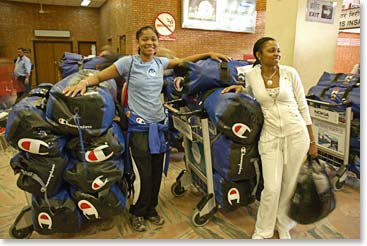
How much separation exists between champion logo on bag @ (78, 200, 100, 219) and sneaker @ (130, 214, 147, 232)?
38 cm

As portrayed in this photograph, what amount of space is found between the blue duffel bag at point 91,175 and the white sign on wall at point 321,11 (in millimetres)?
3371

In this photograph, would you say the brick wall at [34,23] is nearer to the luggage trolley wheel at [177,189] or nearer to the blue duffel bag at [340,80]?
the luggage trolley wheel at [177,189]

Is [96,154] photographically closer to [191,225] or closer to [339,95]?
[191,225]

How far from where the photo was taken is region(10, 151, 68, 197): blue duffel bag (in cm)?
185

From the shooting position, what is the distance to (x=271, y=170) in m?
1.93

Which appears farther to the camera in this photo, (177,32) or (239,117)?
(177,32)

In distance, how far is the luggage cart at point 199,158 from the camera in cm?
216

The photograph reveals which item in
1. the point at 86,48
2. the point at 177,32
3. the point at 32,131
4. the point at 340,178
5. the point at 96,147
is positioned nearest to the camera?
the point at 32,131

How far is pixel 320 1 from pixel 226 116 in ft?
9.93

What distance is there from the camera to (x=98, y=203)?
2.00 m

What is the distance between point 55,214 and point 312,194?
169 centimetres

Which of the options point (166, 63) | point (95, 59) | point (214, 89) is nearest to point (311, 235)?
point (214, 89)

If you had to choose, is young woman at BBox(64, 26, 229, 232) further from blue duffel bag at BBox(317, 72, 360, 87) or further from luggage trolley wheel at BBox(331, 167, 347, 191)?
luggage trolley wheel at BBox(331, 167, 347, 191)

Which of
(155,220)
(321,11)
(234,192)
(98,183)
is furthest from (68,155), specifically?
(321,11)
